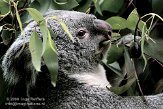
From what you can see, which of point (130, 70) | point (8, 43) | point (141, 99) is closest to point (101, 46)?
point (130, 70)

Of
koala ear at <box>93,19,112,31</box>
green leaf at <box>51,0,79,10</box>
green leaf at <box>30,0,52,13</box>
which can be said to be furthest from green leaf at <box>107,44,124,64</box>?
green leaf at <box>30,0,52,13</box>

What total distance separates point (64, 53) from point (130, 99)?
1.73 feet

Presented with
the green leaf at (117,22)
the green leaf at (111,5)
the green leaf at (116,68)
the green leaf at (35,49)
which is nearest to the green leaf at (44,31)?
the green leaf at (35,49)

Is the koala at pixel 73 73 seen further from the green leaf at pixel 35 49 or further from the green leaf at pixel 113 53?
the green leaf at pixel 35 49

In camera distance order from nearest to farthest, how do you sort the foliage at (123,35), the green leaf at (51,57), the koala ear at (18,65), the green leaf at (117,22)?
the green leaf at (51,57), the koala ear at (18,65), the foliage at (123,35), the green leaf at (117,22)

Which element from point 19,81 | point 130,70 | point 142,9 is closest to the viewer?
point 19,81

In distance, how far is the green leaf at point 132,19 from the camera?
2859mm

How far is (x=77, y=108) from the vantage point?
2787 millimetres

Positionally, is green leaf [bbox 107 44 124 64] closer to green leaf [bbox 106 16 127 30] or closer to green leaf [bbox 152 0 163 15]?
green leaf [bbox 106 16 127 30]

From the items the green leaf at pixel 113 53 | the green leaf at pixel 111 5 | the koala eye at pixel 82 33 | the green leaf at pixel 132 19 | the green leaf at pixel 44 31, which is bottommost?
the green leaf at pixel 113 53

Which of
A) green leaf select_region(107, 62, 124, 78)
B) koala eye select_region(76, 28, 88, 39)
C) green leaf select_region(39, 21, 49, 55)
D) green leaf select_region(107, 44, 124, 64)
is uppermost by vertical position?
green leaf select_region(39, 21, 49, 55)

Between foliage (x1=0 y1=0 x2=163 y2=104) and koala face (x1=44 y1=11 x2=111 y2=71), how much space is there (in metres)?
0.10

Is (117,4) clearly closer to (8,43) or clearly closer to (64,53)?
(64,53)

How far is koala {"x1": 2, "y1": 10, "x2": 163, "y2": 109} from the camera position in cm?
276
